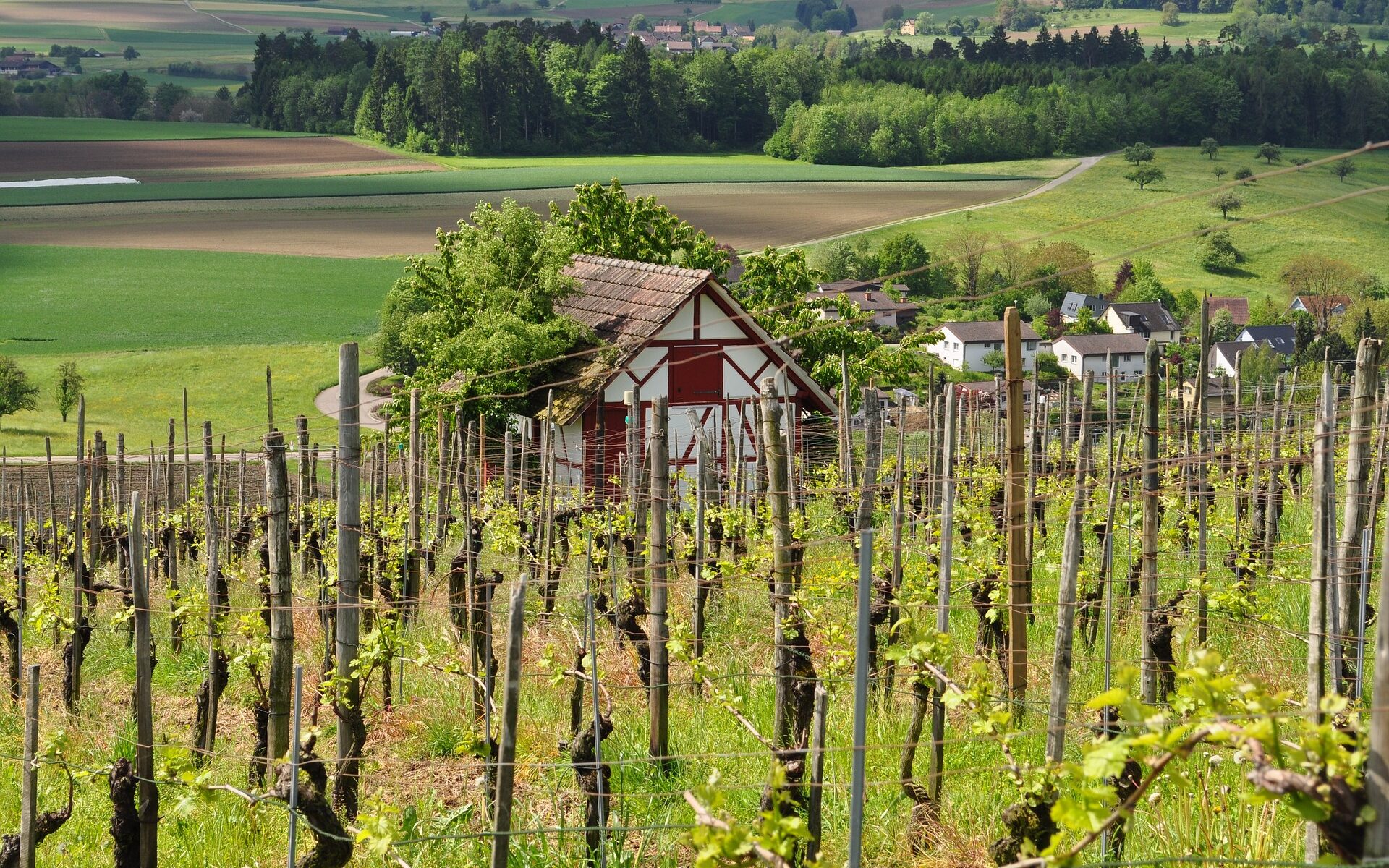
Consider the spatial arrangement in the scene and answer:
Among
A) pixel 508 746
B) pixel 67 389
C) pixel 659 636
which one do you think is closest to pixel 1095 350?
pixel 67 389

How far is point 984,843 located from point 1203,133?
111m

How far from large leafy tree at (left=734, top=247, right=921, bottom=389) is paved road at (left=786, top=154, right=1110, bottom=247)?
38707 mm

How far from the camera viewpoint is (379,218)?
242 ft

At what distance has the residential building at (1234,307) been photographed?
72188 mm

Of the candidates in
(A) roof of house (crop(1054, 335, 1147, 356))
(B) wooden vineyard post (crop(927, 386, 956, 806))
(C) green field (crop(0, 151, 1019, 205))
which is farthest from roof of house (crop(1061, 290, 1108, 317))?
(B) wooden vineyard post (crop(927, 386, 956, 806))

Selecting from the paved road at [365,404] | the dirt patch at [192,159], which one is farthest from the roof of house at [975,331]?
the dirt patch at [192,159]

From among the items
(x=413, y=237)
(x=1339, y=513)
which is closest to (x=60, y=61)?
(x=413, y=237)

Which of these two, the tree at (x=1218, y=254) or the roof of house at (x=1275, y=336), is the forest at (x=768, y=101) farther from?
the roof of house at (x=1275, y=336)

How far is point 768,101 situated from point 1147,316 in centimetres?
3925

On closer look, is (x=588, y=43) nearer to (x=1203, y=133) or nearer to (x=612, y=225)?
(x=1203, y=133)

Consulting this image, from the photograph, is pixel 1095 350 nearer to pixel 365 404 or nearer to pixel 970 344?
pixel 970 344

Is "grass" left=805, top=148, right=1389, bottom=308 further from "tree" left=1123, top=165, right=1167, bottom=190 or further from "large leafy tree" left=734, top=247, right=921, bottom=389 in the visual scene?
"large leafy tree" left=734, top=247, right=921, bottom=389

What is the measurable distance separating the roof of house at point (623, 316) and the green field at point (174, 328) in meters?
20.5

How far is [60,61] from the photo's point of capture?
11544cm
